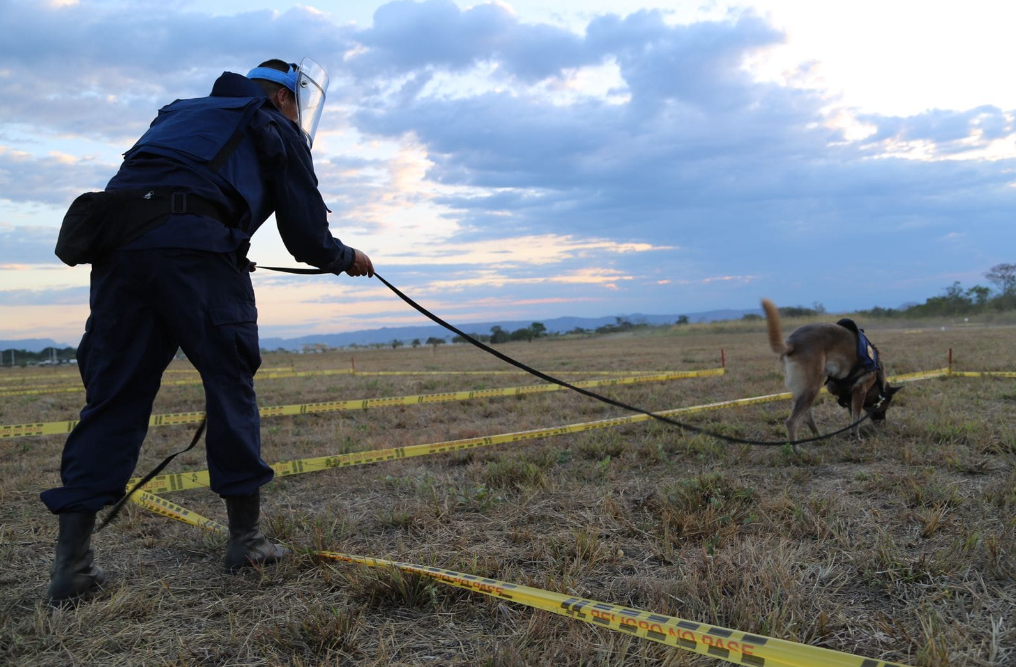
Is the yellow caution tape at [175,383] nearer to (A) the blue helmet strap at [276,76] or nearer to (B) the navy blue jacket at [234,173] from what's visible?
(A) the blue helmet strap at [276,76]

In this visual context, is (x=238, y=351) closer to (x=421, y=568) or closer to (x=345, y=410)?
(x=421, y=568)

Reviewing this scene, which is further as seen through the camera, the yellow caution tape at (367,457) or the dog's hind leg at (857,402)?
the dog's hind leg at (857,402)

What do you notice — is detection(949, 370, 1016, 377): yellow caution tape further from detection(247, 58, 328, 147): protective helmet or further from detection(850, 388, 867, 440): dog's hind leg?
detection(247, 58, 328, 147): protective helmet

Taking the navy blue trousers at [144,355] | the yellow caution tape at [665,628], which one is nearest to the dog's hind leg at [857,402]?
the yellow caution tape at [665,628]

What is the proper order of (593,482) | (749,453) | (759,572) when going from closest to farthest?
(759,572) → (593,482) → (749,453)

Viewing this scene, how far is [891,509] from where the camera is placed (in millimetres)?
3051

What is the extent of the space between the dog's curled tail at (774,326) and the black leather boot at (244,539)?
3625 millimetres

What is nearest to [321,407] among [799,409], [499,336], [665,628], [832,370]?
[799,409]

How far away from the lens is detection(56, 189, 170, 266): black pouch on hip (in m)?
2.16

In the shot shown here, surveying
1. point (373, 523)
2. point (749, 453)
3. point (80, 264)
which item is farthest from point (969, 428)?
point (80, 264)

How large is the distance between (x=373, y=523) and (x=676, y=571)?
1.56 metres

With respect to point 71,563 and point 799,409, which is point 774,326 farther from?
point 71,563

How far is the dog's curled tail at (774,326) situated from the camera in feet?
14.3

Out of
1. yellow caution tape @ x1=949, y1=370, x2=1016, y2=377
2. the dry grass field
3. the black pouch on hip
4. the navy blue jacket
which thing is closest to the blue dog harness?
the dry grass field
